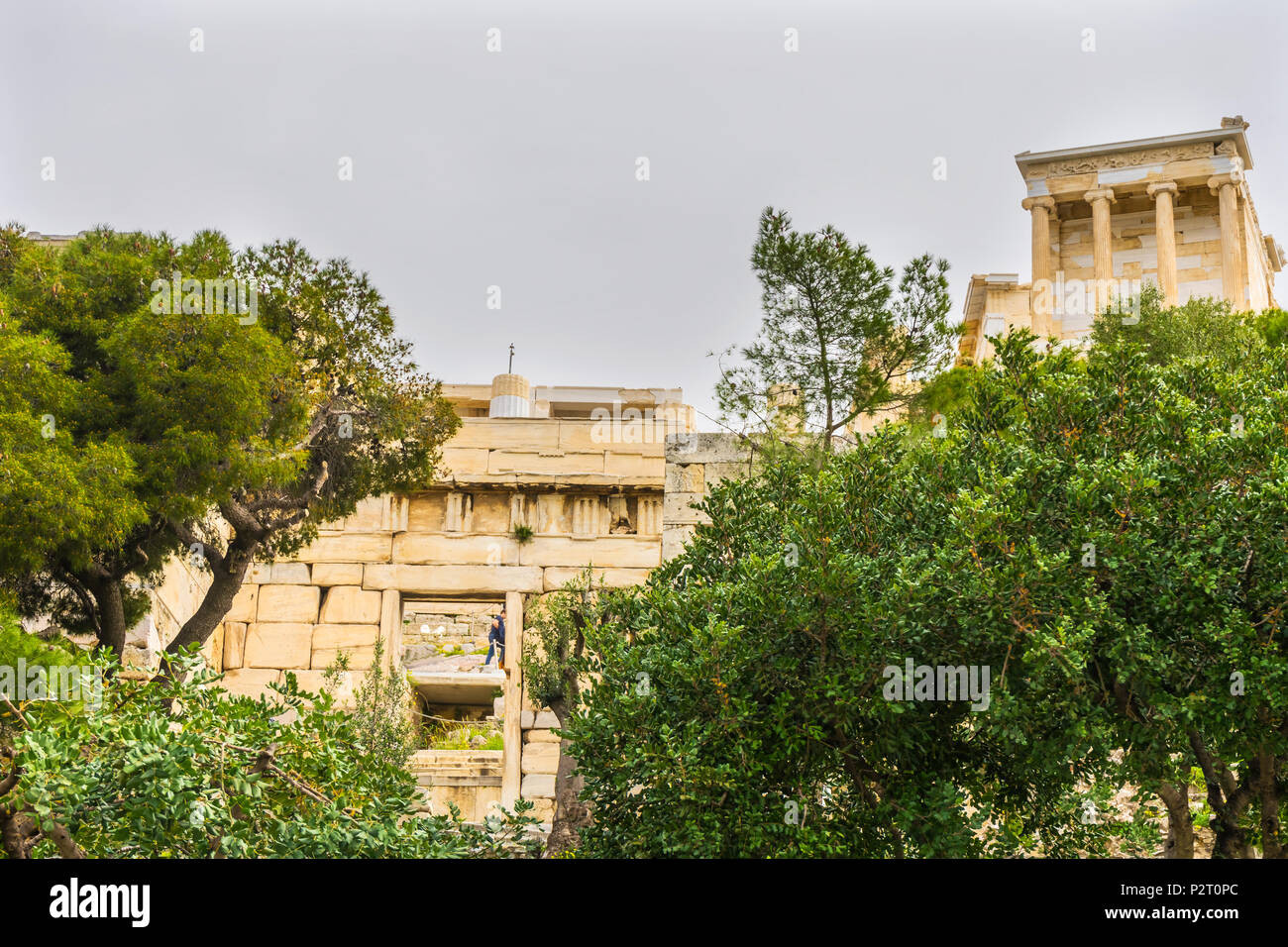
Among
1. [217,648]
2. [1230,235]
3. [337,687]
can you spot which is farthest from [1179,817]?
[1230,235]

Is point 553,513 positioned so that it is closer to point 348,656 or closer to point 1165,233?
point 348,656

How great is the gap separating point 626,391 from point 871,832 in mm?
21126

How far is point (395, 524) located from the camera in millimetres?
18734

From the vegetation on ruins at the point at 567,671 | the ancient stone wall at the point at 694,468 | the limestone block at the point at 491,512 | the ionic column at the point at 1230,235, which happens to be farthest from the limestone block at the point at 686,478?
the ionic column at the point at 1230,235

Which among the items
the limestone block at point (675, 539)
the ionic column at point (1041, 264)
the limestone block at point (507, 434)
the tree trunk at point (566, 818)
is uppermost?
the ionic column at point (1041, 264)

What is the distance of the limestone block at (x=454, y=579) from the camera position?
1848 centimetres

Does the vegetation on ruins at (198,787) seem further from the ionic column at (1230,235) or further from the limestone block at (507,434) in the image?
the ionic column at (1230,235)

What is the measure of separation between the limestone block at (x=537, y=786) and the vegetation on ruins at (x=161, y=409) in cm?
494

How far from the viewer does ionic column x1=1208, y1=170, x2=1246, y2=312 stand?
2794cm

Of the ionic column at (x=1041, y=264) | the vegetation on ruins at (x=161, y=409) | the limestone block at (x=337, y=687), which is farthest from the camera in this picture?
the ionic column at (x=1041, y=264)

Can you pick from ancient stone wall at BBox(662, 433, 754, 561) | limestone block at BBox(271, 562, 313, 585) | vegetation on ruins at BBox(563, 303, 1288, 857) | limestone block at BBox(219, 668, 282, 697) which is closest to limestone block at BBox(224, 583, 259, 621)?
limestone block at BBox(271, 562, 313, 585)

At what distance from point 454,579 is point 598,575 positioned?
199 centimetres
